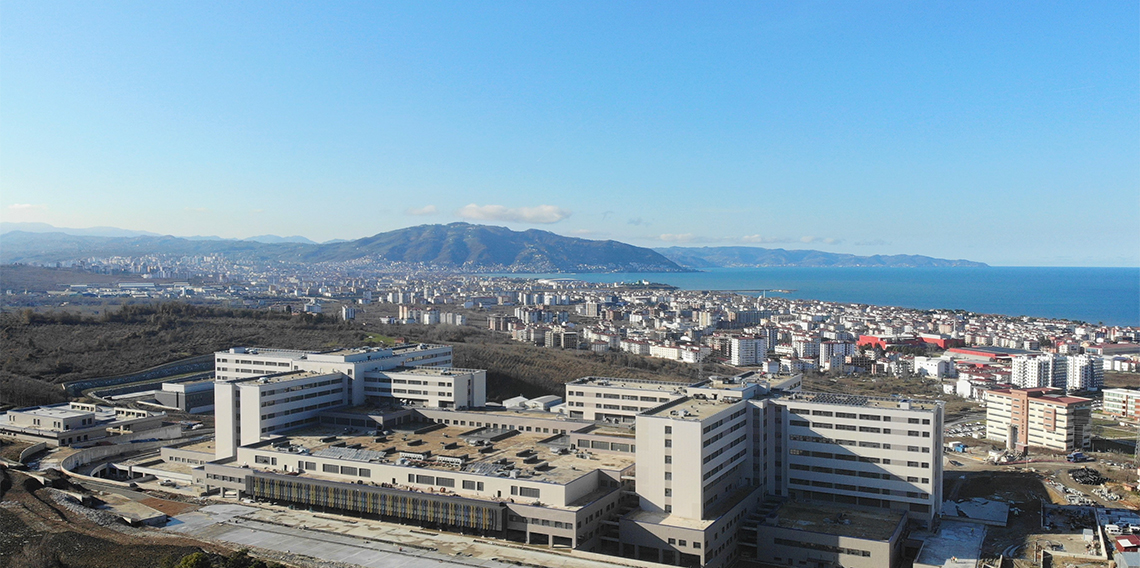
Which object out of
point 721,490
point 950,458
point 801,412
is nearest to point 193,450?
point 721,490

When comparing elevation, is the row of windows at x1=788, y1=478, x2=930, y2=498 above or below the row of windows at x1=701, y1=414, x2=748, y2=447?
below

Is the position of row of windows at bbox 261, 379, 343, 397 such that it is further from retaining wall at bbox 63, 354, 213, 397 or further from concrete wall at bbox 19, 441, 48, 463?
retaining wall at bbox 63, 354, 213, 397

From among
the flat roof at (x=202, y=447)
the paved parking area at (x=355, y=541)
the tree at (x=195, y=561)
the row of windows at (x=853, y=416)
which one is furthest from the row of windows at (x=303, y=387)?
the row of windows at (x=853, y=416)

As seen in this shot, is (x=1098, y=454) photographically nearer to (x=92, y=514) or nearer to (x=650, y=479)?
(x=650, y=479)

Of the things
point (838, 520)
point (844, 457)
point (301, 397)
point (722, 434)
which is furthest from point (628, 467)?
point (301, 397)

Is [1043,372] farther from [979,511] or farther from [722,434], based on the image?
[722,434]

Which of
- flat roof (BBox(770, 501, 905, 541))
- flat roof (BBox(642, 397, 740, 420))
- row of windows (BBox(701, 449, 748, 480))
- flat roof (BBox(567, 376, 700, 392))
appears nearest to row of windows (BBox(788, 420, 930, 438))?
row of windows (BBox(701, 449, 748, 480))

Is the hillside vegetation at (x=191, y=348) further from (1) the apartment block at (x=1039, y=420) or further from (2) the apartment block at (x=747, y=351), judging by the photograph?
(1) the apartment block at (x=1039, y=420)
